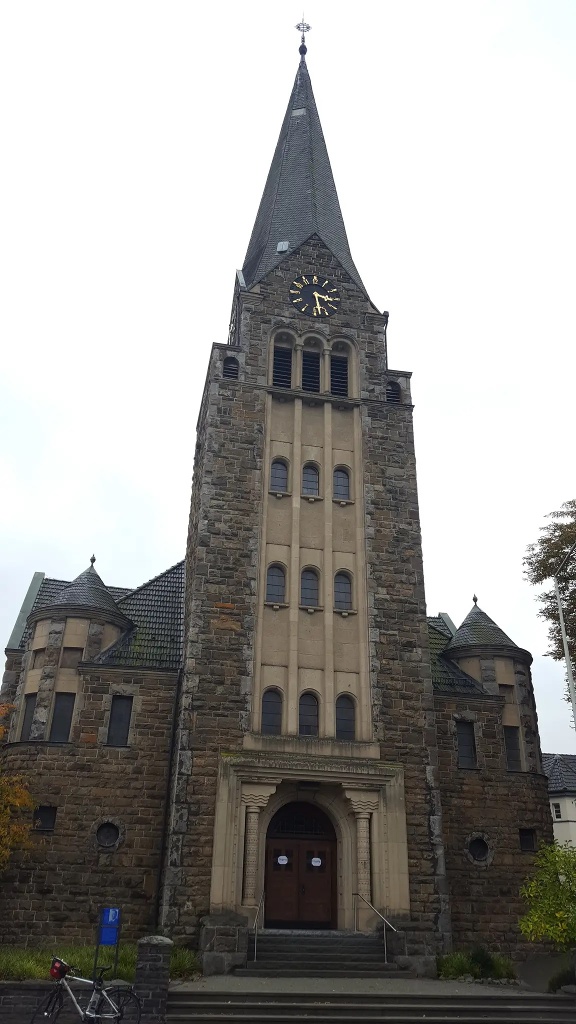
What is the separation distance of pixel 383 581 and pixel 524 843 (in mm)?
8845

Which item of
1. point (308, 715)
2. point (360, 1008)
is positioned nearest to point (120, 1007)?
point (360, 1008)

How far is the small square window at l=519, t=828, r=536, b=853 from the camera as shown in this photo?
24.0 metres

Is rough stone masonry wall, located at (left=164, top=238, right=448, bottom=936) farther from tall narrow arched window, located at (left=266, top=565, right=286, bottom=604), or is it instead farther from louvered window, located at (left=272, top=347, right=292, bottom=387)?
tall narrow arched window, located at (left=266, top=565, right=286, bottom=604)

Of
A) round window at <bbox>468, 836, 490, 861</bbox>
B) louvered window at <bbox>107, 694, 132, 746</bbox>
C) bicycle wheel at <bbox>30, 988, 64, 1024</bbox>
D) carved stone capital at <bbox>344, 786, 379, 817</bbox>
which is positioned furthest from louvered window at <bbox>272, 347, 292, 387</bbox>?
bicycle wheel at <bbox>30, 988, 64, 1024</bbox>

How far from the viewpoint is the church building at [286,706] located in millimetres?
20797

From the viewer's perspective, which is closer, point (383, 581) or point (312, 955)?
point (312, 955)

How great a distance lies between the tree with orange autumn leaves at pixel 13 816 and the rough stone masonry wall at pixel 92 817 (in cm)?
57

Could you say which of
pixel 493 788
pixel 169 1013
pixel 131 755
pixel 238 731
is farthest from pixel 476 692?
pixel 169 1013

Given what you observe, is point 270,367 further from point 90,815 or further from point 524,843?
point 524,843

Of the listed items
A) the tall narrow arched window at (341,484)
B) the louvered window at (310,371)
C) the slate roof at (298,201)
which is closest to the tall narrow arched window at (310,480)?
the tall narrow arched window at (341,484)

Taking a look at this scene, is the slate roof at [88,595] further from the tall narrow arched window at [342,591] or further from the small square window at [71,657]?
the tall narrow arched window at [342,591]

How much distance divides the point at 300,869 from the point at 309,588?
7729 millimetres

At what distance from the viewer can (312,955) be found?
18.6m

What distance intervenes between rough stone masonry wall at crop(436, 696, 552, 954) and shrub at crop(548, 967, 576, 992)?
4.68 meters
